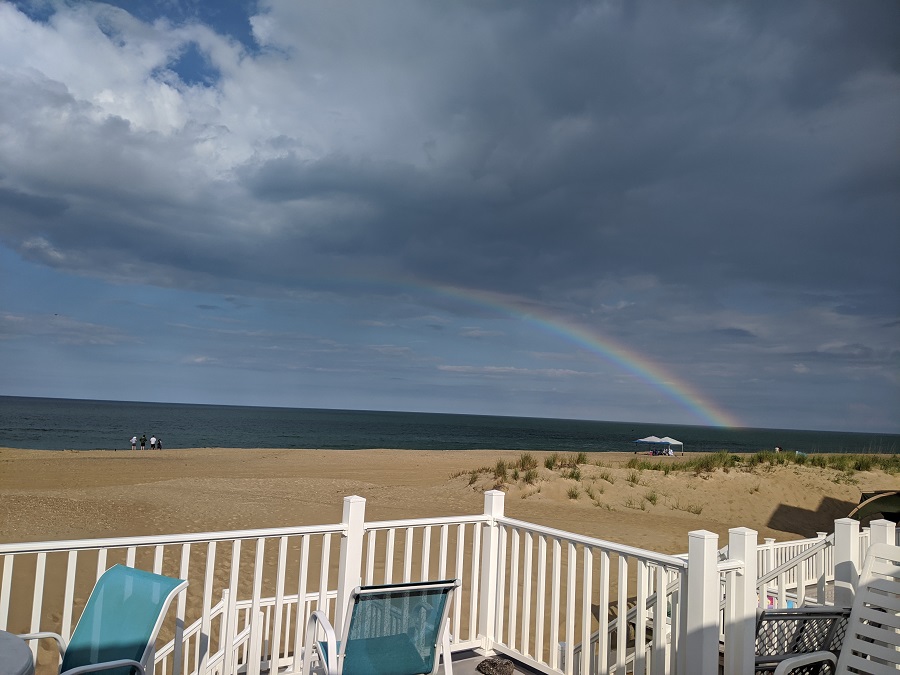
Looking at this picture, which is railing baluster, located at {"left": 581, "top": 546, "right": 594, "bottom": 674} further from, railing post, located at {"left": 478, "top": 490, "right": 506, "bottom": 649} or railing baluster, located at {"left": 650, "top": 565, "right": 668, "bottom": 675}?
railing post, located at {"left": 478, "top": 490, "right": 506, "bottom": 649}

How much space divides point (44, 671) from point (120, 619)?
13.5ft

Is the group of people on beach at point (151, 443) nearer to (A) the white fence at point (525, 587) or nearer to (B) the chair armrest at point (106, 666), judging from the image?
(A) the white fence at point (525, 587)

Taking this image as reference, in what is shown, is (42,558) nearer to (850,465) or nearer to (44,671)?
A: (44,671)

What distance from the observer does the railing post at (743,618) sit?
359 cm

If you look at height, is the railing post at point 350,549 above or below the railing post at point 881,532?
below

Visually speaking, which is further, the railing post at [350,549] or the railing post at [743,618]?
the railing post at [350,549]

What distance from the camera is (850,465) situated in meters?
22.7

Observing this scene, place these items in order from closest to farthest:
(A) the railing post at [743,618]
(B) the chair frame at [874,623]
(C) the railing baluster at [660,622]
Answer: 1. (A) the railing post at [743,618]
2. (B) the chair frame at [874,623]
3. (C) the railing baluster at [660,622]

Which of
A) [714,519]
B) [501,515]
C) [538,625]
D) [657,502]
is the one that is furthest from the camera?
[657,502]

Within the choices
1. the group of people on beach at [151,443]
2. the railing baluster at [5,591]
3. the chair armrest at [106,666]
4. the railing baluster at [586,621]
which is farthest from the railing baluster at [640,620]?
the group of people on beach at [151,443]

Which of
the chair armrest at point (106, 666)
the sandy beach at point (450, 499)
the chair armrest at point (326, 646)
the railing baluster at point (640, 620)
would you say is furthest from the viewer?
the sandy beach at point (450, 499)

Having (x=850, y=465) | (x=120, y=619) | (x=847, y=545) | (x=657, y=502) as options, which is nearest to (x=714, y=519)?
(x=657, y=502)

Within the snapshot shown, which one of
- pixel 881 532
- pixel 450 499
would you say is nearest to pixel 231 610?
pixel 881 532

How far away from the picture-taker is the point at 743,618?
360cm
